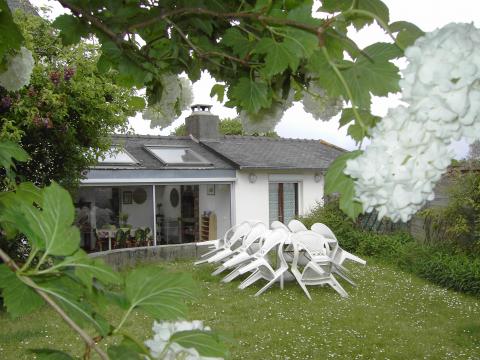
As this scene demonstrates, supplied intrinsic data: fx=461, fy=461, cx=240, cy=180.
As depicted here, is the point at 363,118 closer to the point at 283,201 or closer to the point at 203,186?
the point at 283,201

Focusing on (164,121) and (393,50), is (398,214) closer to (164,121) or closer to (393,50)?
(393,50)

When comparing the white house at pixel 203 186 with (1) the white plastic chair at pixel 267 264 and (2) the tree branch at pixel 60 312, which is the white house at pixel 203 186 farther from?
(2) the tree branch at pixel 60 312

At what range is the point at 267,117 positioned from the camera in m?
1.86

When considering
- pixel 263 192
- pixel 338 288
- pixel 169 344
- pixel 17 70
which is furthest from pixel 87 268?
pixel 263 192

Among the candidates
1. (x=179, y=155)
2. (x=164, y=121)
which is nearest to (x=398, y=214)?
(x=164, y=121)

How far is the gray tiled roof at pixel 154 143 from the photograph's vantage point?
11703 mm

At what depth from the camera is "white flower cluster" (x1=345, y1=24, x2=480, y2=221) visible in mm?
618

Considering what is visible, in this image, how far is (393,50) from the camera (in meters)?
0.96

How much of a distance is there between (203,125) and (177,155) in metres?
1.87

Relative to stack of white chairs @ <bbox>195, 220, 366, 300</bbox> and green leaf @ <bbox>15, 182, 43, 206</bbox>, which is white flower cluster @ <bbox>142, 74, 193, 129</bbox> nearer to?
green leaf @ <bbox>15, 182, 43, 206</bbox>

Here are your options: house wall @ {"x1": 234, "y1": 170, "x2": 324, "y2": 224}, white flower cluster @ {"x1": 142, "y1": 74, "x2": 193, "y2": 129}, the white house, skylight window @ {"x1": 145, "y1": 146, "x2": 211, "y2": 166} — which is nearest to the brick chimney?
the white house

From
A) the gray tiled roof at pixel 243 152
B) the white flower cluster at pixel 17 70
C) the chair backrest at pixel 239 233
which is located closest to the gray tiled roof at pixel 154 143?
the gray tiled roof at pixel 243 152

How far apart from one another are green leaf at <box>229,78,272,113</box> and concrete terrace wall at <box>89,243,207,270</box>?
7.82 m

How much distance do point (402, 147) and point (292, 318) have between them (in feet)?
18.3
